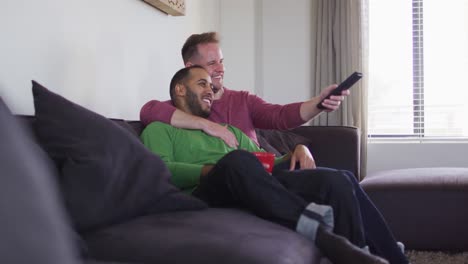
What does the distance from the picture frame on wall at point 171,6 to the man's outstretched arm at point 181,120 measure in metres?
0.80

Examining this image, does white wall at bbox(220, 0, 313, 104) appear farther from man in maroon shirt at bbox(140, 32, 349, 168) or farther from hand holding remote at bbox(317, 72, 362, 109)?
hand holding remote at bbox(317, 72, 362, 109)

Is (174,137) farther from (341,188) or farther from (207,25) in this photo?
(207,25)

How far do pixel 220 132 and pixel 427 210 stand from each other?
116 cm

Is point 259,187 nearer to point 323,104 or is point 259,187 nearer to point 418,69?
point 323,104

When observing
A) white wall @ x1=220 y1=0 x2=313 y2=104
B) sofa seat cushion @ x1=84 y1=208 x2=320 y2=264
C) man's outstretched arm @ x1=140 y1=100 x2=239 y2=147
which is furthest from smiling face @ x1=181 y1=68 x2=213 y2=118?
white wall @ x1=220 y1=0 x2=313 y2=104

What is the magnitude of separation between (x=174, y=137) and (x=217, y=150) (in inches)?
6.9

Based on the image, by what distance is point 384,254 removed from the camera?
1678 millimetres

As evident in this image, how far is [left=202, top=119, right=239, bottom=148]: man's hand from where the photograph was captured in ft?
6.81

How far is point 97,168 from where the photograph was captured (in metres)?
1.36

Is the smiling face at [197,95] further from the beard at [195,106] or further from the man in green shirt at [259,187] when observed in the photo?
the man in green shirt at [259,187]

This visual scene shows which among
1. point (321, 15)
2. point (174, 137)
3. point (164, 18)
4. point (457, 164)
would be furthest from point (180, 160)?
point (457, 164)

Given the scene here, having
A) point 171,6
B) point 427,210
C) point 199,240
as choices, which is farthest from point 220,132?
point 427,210

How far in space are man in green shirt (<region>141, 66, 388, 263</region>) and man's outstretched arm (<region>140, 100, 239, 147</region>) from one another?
0.03 metres

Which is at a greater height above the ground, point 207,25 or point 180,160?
point 207,25
